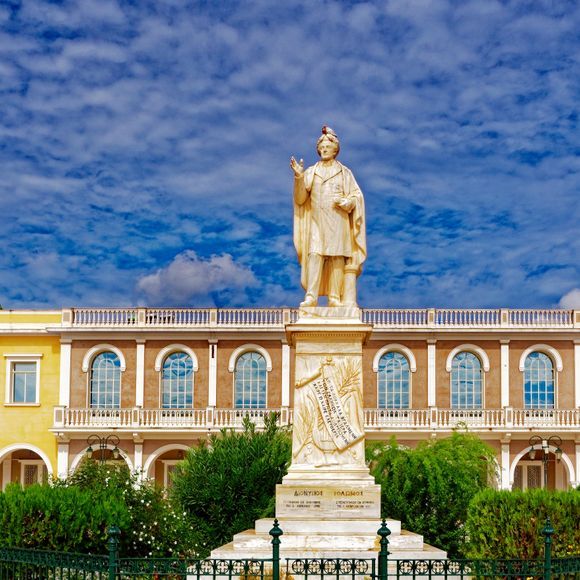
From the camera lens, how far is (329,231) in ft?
42.7

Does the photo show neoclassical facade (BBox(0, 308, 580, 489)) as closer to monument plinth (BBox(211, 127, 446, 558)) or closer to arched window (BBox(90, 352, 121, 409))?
arched window (BBox(90, 352, 121, 409))

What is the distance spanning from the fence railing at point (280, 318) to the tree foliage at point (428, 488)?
14.1 metres

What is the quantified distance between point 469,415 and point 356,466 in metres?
24.9

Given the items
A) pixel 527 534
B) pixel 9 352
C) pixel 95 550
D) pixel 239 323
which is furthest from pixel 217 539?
pixel 9 352

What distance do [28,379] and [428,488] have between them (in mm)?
21510

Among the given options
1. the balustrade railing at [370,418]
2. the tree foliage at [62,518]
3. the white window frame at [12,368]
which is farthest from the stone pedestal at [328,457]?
the white window frame at [12,368]

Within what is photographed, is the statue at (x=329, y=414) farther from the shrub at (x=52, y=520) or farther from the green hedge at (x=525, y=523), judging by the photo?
the shrub at (x=52, y=520)

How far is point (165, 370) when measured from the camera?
3800 centimetres

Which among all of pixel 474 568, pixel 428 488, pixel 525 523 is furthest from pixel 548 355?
pixel 474 568

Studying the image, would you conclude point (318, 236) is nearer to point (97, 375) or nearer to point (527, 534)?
point (527, 534)

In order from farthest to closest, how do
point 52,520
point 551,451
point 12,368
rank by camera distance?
point 12,368 → point 551,451 → point 52,520

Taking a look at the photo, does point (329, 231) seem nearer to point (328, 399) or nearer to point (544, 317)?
point (328, 399)

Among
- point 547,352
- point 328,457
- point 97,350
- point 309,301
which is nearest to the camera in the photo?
point 328,457

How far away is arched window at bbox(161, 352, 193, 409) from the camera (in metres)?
37.9
